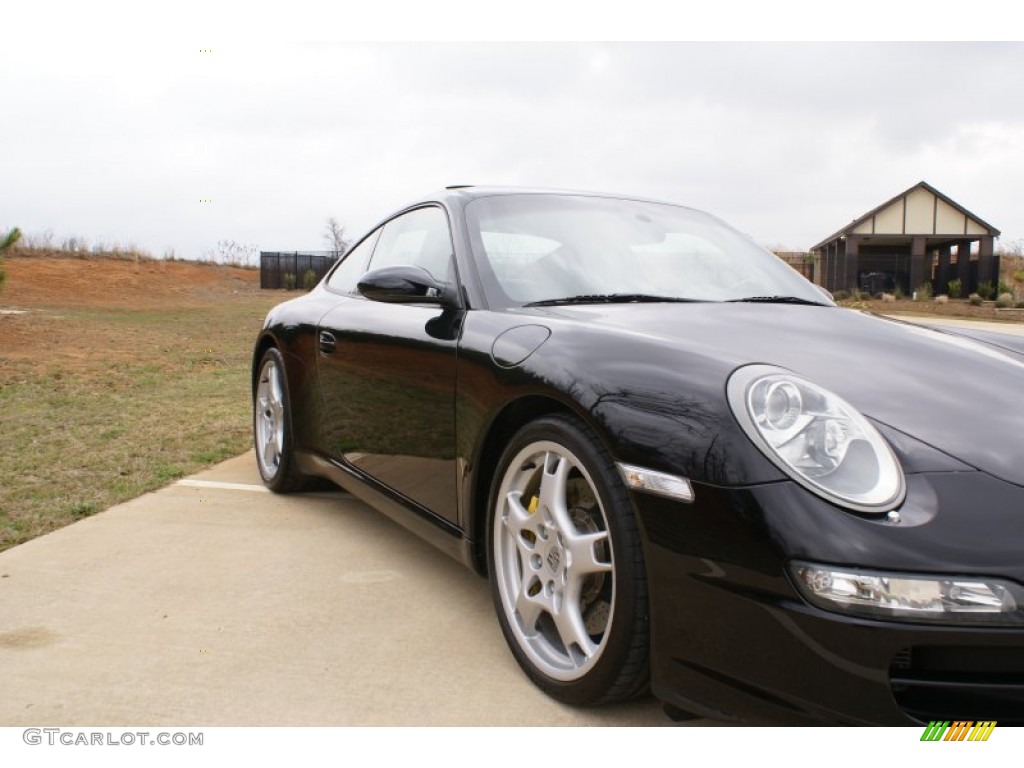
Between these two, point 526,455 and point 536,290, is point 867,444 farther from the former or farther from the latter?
point 536,290

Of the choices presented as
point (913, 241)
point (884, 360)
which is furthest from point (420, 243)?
point (913, 241)

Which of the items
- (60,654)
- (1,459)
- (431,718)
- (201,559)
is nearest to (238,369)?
(1,459)

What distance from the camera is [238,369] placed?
10.2 m

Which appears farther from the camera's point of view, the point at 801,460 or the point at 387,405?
the point at 387,405

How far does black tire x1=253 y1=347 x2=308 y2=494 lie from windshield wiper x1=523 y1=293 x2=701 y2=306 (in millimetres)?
1796

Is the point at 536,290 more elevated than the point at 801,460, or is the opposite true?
the point at 536,290

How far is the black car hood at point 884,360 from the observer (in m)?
1.76

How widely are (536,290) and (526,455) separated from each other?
0.70m

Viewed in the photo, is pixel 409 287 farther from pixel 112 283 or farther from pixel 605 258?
pixel 112 283

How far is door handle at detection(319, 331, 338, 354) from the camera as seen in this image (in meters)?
3.54

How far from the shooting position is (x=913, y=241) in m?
34.7

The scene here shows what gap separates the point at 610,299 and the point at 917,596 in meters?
1.41
